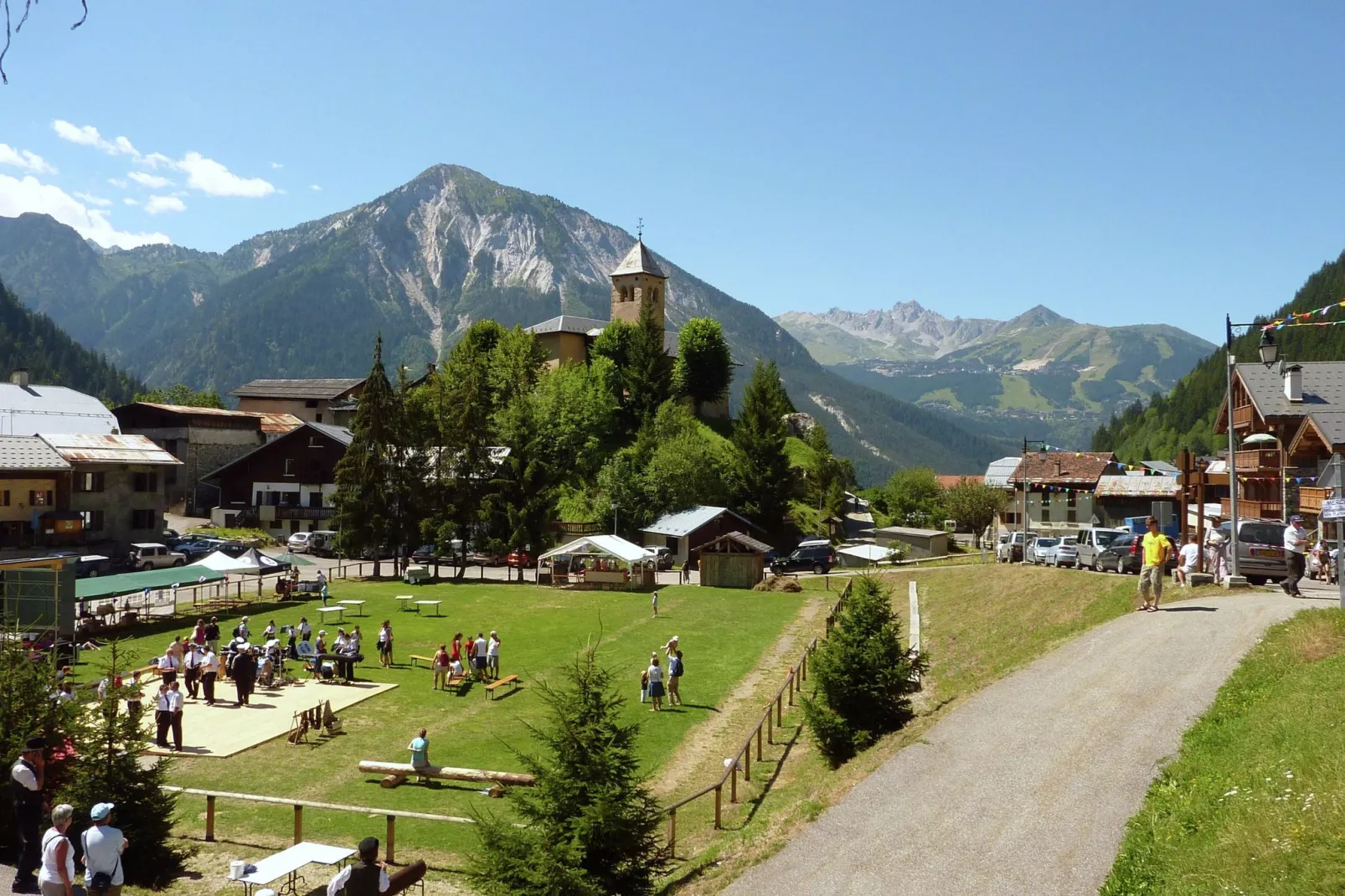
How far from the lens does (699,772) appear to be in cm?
2127

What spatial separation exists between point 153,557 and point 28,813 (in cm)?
4768

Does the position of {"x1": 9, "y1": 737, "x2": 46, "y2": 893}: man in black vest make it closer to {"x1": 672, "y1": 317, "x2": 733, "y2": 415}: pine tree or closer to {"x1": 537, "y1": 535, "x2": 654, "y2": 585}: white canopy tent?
{"x1": 537, "y1": 535, "x2": 654, "y2": 585}: white canopy tent

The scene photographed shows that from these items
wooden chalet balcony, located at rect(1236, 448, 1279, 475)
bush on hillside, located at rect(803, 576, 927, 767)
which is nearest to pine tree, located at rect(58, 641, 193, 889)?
bush on hillside, located at rect(803, 576, 927, 767)

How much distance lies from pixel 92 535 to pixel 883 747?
5827 cm

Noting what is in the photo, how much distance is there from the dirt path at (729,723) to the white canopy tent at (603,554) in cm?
1370

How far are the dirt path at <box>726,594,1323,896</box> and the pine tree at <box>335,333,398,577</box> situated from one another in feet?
132

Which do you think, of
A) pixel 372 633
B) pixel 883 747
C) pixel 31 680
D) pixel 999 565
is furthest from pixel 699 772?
pixel 999 565

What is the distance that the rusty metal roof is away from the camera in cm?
5900

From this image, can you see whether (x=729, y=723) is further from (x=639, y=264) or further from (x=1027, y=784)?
(x=639, y=264)

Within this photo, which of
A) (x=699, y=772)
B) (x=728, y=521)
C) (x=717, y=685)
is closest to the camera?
(x=699, y=772)

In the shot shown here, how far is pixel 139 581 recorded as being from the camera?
36.8 metres

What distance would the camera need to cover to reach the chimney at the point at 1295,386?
40.9 metres

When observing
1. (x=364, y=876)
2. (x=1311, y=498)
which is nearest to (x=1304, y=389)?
(x=1311, y=498)

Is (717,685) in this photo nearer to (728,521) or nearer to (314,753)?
(314,753)
